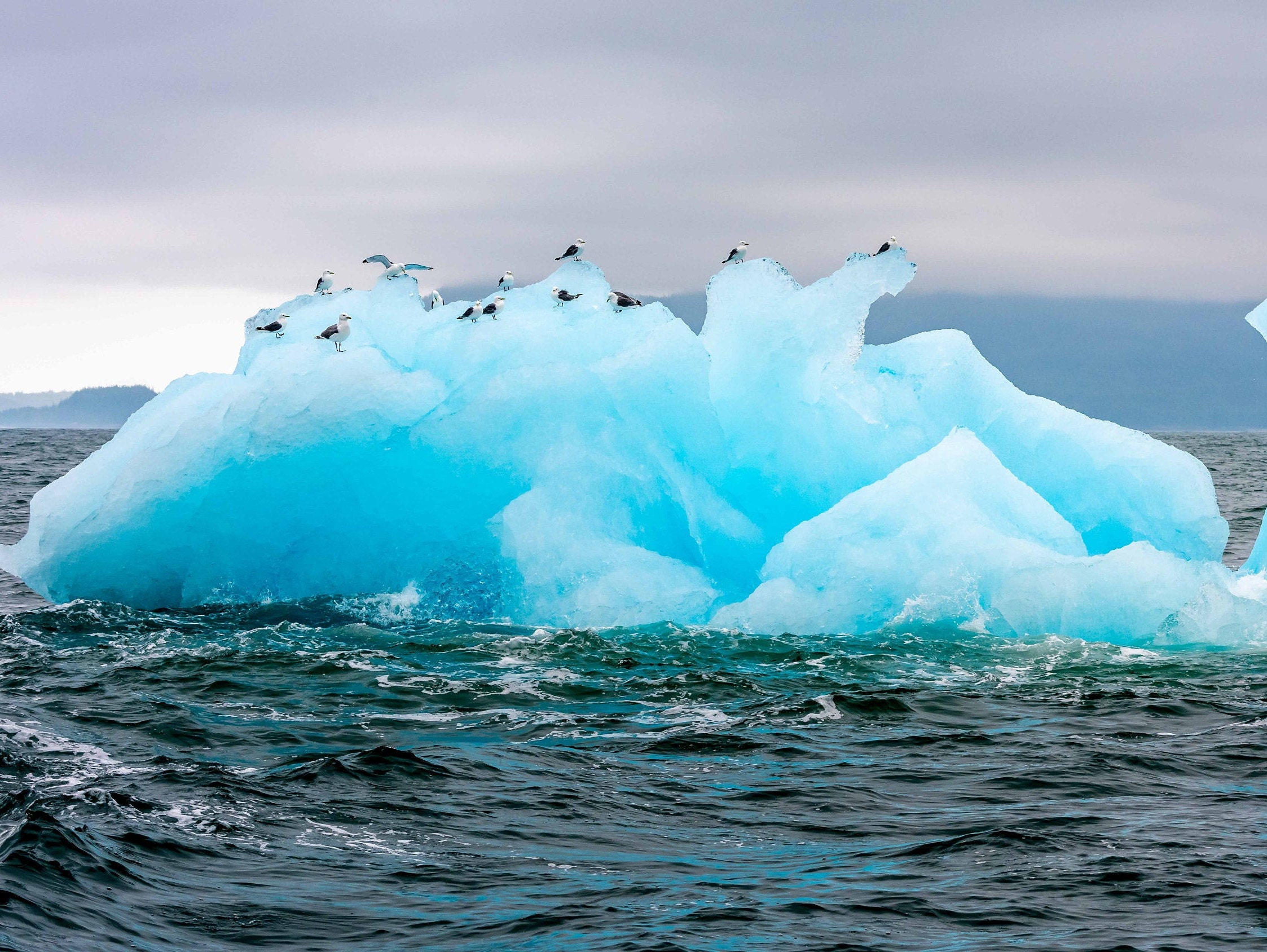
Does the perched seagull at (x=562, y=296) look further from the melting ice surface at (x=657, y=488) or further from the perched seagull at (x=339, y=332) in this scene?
the perched seagull at (x=339, y=332)

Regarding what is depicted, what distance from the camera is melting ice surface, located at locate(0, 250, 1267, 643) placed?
12898 mm

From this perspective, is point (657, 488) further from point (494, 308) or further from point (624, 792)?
point (624, 792)

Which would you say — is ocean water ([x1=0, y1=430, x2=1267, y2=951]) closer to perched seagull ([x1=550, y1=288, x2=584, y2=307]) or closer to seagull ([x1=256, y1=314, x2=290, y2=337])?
seagull ([x1=256, y1=314, x2=290, y2=337])

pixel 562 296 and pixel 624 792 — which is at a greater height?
pixel 562 296

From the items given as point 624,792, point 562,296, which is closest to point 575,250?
point 562,296

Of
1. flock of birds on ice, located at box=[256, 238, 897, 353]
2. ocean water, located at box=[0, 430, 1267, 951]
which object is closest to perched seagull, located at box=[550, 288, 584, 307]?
flock of birds on ice, located at box=[256, 238, 897, 353]

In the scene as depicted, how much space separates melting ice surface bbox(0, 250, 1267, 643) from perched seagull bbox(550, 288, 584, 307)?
0.43 m

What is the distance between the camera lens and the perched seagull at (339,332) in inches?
602

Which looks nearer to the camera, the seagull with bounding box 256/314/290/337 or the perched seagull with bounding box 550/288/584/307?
the seagull with bounding box 256/314/290/337

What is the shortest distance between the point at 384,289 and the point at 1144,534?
392 inches

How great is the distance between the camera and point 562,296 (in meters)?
16.8

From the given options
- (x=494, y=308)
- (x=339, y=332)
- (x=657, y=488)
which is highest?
(x=494, y=308)

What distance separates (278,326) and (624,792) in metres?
10.5

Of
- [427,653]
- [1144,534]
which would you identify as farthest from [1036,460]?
[427,653]
